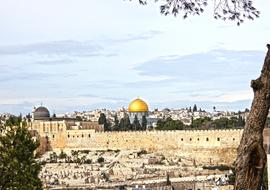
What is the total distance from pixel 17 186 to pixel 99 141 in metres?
35.2

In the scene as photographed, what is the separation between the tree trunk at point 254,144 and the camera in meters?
5.69

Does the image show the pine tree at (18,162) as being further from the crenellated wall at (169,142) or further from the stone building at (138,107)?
the stone building at (138,107)

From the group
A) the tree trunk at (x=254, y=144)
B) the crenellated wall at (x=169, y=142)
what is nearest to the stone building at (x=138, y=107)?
the crenellated wall at (x=169, y=142)

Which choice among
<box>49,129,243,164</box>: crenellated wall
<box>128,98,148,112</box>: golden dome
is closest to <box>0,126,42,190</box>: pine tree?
<box>49,129,243,164</box>: crenellated wall

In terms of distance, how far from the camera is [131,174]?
123 ft

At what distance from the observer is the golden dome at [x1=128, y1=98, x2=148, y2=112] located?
66438mm

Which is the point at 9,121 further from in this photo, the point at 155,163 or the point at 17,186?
the point at 155,163

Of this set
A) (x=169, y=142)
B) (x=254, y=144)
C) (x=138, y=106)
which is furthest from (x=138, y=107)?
(x=254, y=144)

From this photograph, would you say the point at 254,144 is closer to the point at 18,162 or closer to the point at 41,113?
the point at 18,162

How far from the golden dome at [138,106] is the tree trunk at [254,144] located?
6036cm

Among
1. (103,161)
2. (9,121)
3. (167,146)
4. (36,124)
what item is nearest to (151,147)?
(167,146)

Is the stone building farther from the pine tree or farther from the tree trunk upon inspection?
the tree trunk

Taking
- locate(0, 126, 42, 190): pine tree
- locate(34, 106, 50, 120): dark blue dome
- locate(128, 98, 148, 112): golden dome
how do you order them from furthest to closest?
locate(128, 98, 148, 112): golden dome, locate(34, 106, 50, 120): dark blue dome, locate(0, 126, 42, 190): pine tree

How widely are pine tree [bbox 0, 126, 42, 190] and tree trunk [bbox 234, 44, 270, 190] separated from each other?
11672 mm
